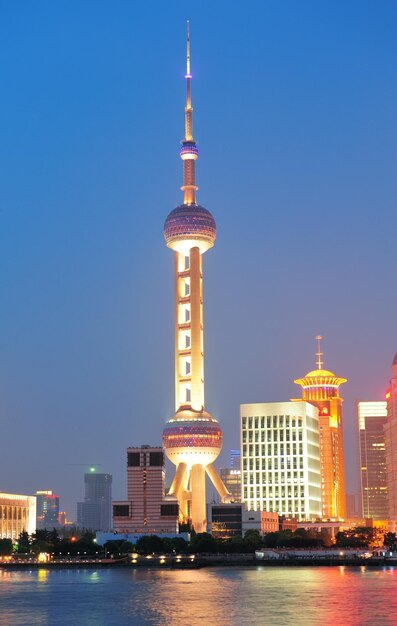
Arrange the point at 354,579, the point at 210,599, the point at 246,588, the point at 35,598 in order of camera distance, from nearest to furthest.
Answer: the point at 210,599 < the point at 35,598 < the point at 246,588 < the point at 354,579

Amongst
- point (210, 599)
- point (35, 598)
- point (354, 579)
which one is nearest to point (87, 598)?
point (35, 598)

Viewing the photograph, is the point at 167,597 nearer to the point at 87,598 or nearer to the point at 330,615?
the point at 87,598

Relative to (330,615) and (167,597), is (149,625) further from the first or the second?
(167,597)

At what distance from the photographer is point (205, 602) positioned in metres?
147

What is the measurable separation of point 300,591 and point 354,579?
33.0 metres

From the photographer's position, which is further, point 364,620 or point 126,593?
point 126,593

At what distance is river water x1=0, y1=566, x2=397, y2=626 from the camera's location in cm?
12656

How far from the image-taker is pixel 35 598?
161 meters

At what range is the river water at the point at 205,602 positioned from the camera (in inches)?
4983

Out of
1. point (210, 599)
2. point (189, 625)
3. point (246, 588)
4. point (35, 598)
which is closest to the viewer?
point (189, 625)

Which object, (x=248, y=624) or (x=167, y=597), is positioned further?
(x=167, y=597)

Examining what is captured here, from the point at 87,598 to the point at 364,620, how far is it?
49552 millimetres

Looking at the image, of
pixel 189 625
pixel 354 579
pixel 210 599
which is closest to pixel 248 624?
pixel 189 625

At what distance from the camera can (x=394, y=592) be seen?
158250 millimetres
